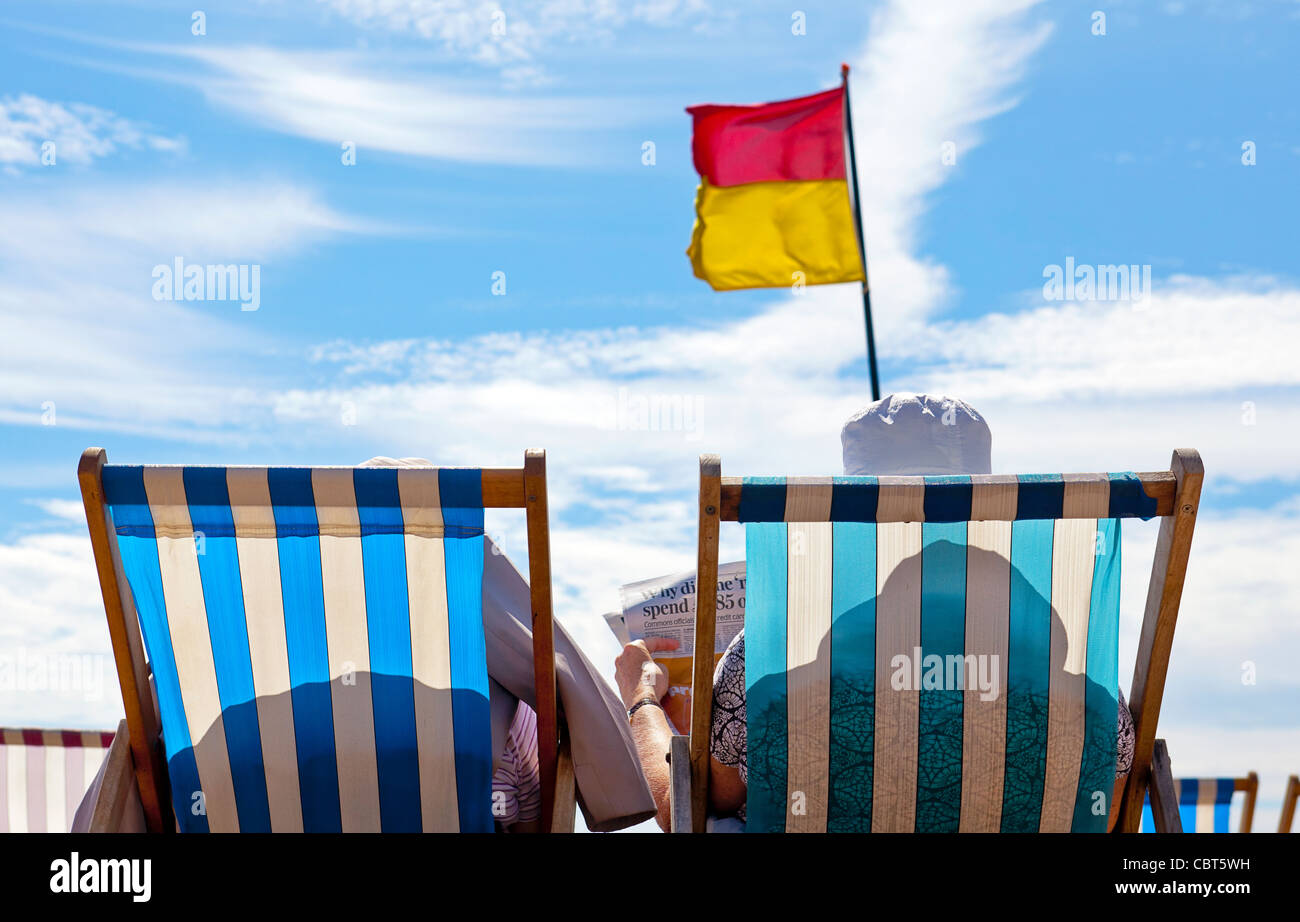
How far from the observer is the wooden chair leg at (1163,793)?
212 cm

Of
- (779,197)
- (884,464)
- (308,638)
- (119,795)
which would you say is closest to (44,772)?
(119,795)

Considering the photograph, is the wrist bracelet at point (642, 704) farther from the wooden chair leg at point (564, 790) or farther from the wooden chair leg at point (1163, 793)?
the wooden chair leg at point (1163, 793)

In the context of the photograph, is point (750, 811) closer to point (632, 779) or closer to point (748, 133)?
point (632, 779)

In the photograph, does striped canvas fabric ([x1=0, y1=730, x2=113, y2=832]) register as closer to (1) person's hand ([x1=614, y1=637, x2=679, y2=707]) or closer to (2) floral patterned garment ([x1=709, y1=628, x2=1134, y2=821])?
(1) person's hand ([x1=614, y1=637, x2=679, y2=707])

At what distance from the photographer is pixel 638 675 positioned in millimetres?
3340

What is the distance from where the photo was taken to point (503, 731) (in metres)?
2.29

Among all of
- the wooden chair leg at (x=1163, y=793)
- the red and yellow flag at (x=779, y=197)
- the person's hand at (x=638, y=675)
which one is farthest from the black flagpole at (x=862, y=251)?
the wooden chair leg at (x=1163, y=793)

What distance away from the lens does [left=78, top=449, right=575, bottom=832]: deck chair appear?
198 centimetres

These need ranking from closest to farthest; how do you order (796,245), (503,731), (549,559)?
(549,559), (503,731), (796,245)

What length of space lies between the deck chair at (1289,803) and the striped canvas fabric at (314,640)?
12.1 feet

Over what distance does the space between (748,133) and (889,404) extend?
19.9 ft

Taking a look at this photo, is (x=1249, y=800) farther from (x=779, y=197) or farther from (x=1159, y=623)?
(x=779, y=197)

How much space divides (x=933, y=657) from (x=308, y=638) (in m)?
1.18
